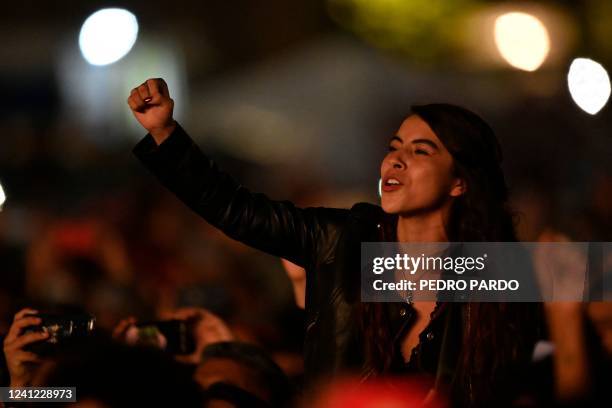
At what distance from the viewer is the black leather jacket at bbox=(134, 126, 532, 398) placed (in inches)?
123

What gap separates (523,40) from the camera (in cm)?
771

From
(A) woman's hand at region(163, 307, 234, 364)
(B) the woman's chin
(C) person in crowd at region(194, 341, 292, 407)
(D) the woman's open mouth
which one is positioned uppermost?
(D) the woman's open mouth

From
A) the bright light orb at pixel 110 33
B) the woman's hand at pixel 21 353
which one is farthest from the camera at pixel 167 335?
the bright light orb at pixel 110 33

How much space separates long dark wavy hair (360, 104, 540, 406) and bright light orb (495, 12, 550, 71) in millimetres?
4350

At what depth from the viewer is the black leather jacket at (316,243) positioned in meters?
3.13

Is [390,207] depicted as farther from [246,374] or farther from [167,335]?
[167,335]

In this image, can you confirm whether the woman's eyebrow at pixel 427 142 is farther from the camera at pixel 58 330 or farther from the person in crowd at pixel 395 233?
the camera at pixel 58 330

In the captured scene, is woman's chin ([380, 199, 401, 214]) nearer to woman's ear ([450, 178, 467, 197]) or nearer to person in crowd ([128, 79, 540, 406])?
person in crowd ([128, 79, 540, 406])

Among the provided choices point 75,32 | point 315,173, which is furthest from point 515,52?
point 75,32

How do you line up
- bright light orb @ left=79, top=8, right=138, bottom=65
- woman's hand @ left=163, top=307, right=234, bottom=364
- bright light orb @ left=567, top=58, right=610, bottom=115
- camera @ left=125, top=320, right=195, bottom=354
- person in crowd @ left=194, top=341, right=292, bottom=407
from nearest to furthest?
1. person in crowd @ left=194, top=341, right=292, bottom=407
2. camera @ left=125, top=320, right=195, bottom=354
3. woman's hand @ left=163, top=307, right=234, bottom=364
4. bright light orb @ left=567, top=58, right=610, bottom=115
5. bright light orb @ left=79, top=8, right=138, bottom=65

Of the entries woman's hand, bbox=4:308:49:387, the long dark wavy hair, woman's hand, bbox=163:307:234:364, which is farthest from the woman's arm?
woman's hand, bbox=163:307:234:364

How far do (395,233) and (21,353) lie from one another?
96cm

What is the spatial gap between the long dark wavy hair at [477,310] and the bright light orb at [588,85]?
1065 mm

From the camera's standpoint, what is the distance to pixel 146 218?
7031mm
